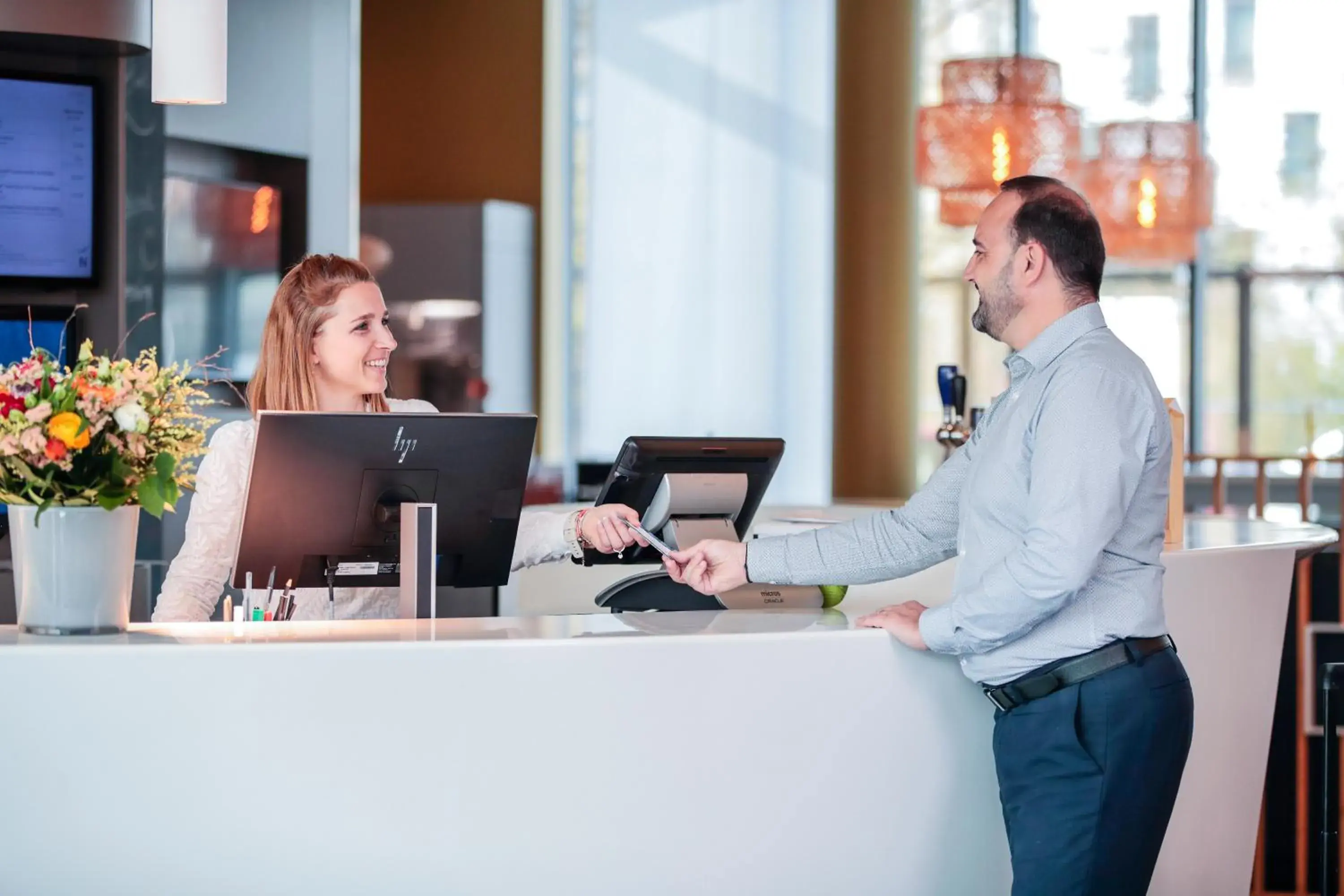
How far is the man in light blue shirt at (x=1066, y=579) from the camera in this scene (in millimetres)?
1926

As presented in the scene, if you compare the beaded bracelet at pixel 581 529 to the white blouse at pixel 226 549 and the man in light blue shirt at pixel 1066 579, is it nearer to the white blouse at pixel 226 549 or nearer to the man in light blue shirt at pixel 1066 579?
the white blouse at pixel 226 549

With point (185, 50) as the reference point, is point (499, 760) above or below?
below

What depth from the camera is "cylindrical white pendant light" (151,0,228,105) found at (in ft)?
8.48

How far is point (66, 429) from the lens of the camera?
1847 mm

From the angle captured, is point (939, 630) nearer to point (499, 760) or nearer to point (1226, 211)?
point (499, 760)

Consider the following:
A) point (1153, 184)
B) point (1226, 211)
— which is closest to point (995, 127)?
point (1153, 184)

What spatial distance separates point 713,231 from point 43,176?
3767 millimetres

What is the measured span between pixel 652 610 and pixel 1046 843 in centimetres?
74

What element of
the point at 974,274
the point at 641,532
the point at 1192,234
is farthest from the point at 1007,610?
the point at 1192,234

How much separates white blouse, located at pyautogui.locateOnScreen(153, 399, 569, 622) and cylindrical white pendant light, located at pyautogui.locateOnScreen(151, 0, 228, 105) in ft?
1.87

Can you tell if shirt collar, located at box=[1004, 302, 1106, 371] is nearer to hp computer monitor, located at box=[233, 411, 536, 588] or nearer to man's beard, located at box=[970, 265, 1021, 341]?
man's beard, located at box=[970, 265, 1021, 341]

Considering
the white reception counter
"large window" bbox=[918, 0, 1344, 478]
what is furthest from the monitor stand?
"large window" bbox=[918, 0, 1344, 478]

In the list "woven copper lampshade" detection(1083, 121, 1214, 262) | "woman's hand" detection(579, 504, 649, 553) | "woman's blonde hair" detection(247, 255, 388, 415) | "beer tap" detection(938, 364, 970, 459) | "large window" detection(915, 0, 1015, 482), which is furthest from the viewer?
"large window" detection(915, 0, 1015, 482)

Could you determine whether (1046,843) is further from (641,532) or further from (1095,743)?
(641,532)
